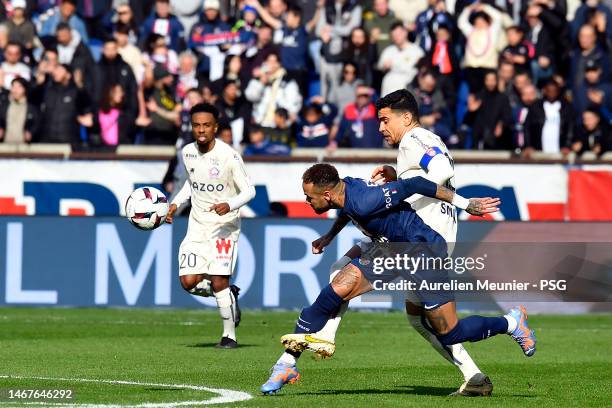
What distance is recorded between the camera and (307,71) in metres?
24.6

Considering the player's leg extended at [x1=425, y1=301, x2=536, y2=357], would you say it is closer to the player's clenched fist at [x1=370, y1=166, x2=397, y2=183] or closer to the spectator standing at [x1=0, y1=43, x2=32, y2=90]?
the player's clenched fist at [x1=370, y1=166, x2=397, y2=183]

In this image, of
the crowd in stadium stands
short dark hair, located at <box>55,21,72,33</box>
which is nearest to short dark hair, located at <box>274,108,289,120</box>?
the crowd in stadium stands

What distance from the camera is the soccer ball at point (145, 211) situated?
14.2 metres

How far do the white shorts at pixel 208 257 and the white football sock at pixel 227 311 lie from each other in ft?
0.75

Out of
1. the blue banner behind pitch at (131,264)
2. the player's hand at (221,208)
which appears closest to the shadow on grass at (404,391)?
the player's hand at (221,208)

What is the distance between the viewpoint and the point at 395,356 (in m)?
14.5

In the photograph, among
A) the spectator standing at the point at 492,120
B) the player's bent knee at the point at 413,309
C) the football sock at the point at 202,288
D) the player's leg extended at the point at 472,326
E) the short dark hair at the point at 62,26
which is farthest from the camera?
the short dark hair at the point at 62,26

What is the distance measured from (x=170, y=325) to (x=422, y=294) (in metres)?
7.72

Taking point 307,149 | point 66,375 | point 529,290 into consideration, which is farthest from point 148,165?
point 66,375

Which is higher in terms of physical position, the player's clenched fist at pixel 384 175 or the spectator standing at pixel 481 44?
the spectator standing at pixel 481 44

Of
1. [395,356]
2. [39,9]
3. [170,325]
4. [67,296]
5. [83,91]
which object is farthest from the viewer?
[39,9]

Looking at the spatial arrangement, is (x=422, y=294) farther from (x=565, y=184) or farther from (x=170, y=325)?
(x=565, y=184)

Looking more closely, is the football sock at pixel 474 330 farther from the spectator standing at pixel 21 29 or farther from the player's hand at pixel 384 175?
the spectator standing at pixel 21 29

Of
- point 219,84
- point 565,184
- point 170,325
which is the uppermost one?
point 219,84
